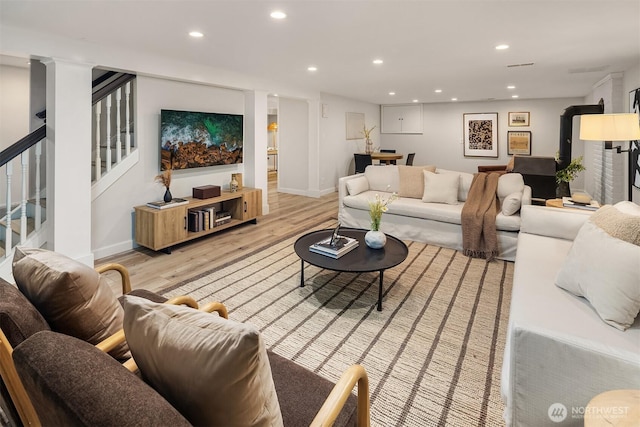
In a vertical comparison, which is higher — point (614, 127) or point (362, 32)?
point (362, 32)

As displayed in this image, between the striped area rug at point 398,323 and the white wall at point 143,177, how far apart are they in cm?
141

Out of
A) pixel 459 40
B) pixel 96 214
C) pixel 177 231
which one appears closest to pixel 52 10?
pixel 96 214

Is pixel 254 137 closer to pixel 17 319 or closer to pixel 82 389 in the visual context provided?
pixel 17 319

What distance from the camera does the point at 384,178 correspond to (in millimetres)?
5281

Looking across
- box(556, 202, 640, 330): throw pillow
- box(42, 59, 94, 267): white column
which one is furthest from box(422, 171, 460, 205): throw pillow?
box(42, 59, 94, 267): white column

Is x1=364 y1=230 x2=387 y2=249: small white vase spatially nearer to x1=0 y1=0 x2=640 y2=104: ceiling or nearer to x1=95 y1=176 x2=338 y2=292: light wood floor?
x1=95 y1=176 x2=338 y2=292: light wood floor

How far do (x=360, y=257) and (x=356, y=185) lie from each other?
230 cm

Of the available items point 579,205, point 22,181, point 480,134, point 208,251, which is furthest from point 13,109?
point 480,134

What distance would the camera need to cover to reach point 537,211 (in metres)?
3.03

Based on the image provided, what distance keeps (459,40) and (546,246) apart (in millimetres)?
2004

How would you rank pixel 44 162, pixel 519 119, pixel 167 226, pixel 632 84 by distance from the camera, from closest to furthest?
pixel 44 162
pixel 167 226
pixel 632 84
pixel 519 119

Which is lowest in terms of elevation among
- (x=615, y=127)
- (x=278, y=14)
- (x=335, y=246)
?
(x=335, y=246)

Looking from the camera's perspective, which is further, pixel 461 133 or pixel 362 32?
pixel 461 133

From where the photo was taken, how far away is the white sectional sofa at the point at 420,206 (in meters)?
3.84
